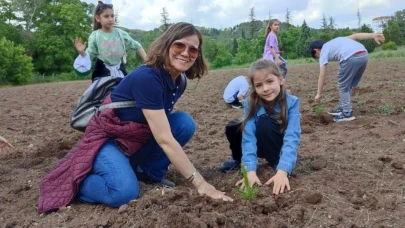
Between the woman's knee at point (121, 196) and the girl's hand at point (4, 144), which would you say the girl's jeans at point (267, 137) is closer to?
the woman's knee at point (121, 196)

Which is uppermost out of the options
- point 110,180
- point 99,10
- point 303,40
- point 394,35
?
point 99,10

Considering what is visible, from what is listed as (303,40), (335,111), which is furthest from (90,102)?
(303,40)

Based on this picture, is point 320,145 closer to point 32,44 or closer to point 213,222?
point 213,222

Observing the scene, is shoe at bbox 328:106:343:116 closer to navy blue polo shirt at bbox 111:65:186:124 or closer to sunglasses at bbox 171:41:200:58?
navy blue polo shirt at bbox 111:65:186:124

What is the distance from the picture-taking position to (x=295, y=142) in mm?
3139

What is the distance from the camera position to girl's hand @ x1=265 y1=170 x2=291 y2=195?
291cm

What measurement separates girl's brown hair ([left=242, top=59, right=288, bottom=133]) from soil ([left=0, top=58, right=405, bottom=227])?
17.7 inches

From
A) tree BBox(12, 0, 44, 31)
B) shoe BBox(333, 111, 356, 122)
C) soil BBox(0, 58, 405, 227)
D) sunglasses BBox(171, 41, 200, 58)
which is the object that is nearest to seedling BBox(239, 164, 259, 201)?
soil BBox(0, 58, 405, 227)

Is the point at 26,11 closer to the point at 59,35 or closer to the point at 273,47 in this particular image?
the point at 59,35

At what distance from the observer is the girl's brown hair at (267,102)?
323 cm

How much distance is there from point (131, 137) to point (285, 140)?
1134 mm

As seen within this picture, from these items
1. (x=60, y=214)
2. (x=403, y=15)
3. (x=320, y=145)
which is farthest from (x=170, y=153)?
(x=403, y=15)

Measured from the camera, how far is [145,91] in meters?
2.90

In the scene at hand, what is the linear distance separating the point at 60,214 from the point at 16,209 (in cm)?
46
